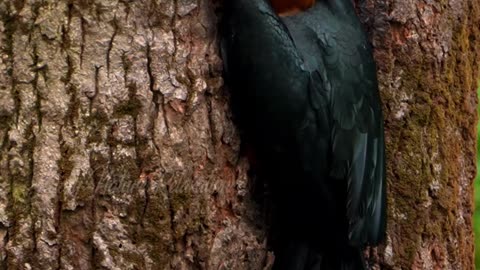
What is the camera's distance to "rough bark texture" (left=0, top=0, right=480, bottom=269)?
2.35m

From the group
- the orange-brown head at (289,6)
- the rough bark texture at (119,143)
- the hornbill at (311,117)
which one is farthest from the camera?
the orange-brown head at (289,6)

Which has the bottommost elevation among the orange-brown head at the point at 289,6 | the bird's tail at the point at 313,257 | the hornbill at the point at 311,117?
the bird's tail at the point at 313,257

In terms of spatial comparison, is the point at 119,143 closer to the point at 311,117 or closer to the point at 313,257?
the point at 311,117

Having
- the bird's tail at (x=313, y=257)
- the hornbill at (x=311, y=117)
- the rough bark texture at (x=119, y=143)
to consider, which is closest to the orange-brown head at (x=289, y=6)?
the hornbill at (x=311, y=117)

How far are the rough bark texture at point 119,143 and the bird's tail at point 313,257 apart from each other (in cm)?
10

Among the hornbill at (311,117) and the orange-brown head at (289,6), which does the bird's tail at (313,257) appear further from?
the orange-brown head at (289,6)

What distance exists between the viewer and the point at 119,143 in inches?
94.3

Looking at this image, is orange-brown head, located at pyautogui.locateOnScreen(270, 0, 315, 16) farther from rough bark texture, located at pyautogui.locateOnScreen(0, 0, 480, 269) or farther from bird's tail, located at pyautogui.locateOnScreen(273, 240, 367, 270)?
bird's tail, located at pyautogui.locateOnScreen(273, 240, 367, 270)

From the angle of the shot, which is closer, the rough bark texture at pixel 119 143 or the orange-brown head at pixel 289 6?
the rough bark texture at pixel 119 143

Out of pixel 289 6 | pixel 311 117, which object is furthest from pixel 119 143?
pixel 289 6

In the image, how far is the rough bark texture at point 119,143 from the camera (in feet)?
7.70

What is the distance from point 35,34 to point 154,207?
52 centimetres

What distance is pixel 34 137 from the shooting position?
2.34 meters

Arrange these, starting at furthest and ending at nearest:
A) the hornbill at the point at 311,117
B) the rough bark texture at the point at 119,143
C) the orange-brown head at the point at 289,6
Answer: the orange-brown head at the point at 289,6 < the hornbill at the point at 311,117 < the rough bark texture at the point at 119,143
